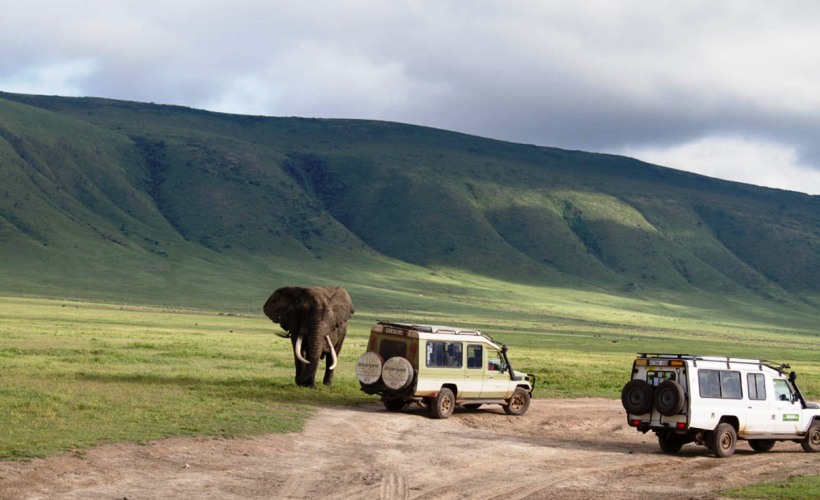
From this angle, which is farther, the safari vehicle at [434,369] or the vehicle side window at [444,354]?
the vehicle side window at [444,354]

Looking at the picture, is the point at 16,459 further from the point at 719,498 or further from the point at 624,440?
the point at 624,440

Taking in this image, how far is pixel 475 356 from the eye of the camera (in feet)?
106

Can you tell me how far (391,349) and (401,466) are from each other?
9.07m

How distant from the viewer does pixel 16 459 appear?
66.3 ft

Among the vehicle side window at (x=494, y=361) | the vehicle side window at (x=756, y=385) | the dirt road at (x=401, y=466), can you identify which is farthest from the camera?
the vehicle side window at (x=494, y=361)

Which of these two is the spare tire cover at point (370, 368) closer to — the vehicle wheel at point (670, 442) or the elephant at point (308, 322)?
the elephant at point (308, 322)

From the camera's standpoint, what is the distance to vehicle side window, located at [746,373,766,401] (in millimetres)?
27375

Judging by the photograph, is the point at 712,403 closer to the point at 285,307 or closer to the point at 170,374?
the point at 285,307

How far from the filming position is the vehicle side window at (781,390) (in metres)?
27.9

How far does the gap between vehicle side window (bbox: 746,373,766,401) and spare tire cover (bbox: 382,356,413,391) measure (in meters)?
8.99

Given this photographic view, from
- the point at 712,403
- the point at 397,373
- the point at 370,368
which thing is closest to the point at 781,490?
the point at 712,403

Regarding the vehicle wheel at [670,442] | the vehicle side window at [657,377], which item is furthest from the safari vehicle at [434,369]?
the vehicle wheel at [670,442]

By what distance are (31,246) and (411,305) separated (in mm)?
60023

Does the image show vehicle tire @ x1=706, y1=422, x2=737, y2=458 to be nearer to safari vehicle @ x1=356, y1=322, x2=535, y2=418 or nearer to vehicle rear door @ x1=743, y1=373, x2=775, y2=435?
vehicle rear door @ x1=743, y1=373, x2=775, y2=435
